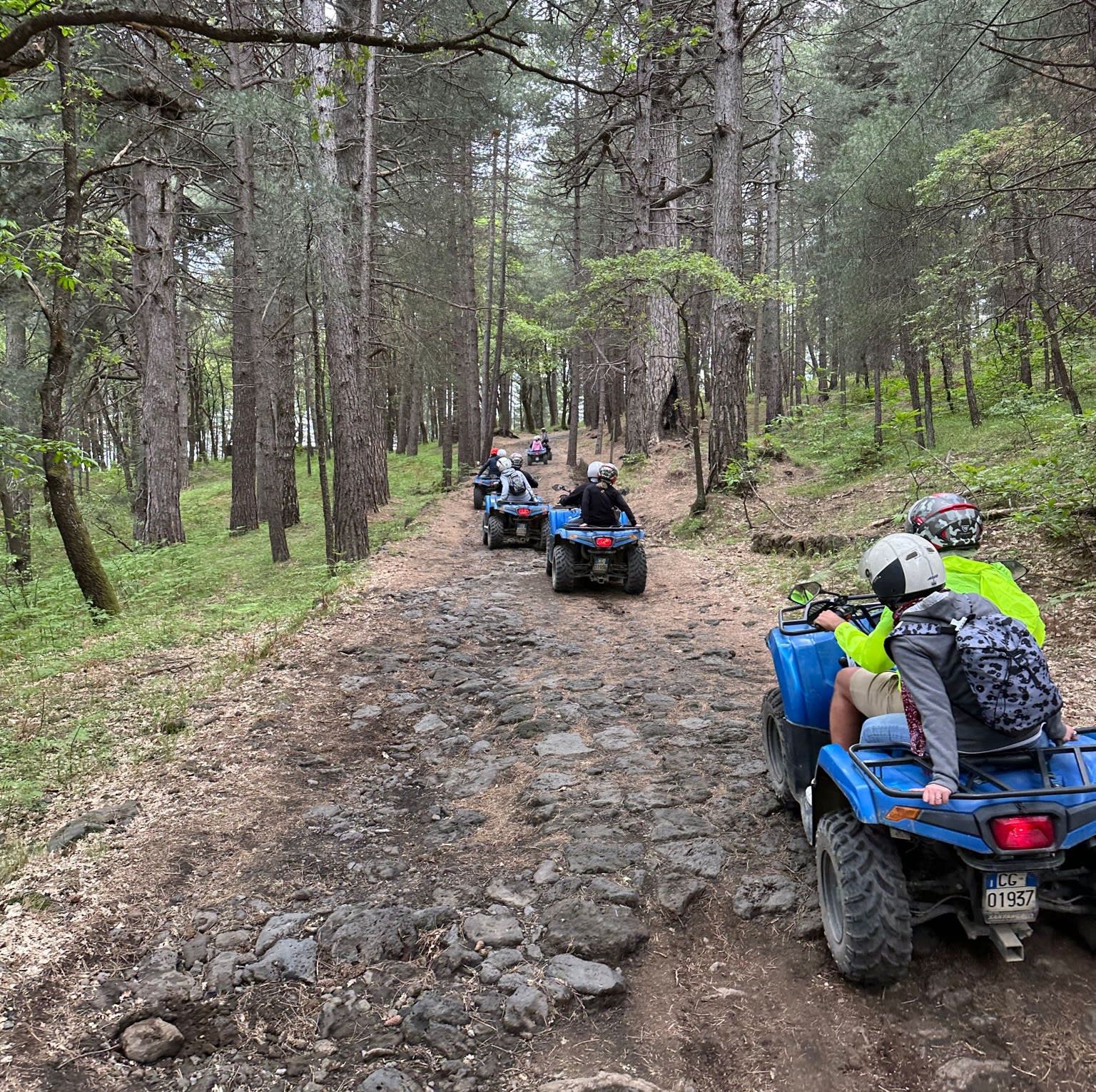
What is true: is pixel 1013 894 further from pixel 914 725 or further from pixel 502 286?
pixel 502 286

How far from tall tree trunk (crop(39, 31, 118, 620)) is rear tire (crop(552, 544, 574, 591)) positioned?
5.26 metres

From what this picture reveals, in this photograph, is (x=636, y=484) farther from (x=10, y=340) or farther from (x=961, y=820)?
(x=961, y=820)

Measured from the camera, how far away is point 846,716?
3.04 meters

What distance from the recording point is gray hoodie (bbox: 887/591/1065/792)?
234 cm

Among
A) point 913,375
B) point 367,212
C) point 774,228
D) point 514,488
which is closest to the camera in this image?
point 514,488

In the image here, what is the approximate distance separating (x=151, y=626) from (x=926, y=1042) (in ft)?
26.0

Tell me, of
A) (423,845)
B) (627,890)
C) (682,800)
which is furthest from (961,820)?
(423,845)

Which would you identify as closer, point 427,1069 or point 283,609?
point 427,1069

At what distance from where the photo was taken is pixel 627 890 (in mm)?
3066

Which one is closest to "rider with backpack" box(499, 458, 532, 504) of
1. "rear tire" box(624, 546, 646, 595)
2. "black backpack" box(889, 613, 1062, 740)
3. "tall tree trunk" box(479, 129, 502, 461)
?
"rear tire" box(624, 546, 646, 595)

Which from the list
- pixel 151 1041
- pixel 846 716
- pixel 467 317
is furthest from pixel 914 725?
pixel 467 317

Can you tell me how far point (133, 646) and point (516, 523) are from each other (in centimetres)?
656

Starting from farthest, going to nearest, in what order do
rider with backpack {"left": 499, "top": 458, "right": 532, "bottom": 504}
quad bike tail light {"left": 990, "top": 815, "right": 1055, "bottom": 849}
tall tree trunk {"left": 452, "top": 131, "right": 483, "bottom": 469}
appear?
tall tree trunk {"left": 452, "top": 131, "right": 483, "bottom": 469} < rider with backpack {"left": 499, "top": 458, "right": 532, "bottom": 504} < quad bike tail light {"left": 990, "top": 815, "right": 1055, "bottom": 849}

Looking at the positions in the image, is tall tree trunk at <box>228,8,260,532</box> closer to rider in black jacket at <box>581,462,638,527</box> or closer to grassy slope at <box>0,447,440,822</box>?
grassy slope at <box>0,447,440,822</box>
